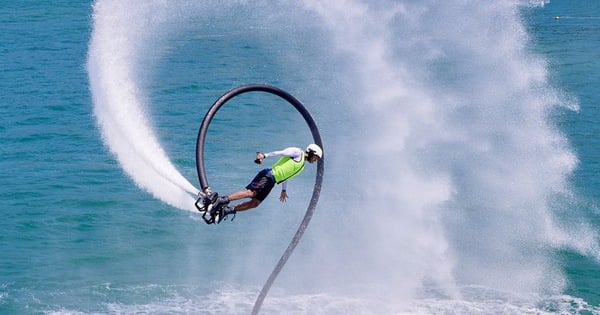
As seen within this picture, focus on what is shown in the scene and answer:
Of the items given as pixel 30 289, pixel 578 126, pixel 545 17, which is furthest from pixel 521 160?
pixel 545 17

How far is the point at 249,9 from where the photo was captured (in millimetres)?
88500

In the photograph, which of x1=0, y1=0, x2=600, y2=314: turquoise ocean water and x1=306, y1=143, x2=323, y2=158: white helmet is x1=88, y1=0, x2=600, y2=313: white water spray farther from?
x1=306, y1=143, x2=323, y2=158: white helmet

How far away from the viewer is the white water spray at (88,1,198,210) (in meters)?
42.1

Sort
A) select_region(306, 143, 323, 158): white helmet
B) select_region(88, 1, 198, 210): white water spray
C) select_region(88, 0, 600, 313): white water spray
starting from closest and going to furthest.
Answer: select_region(306, 143, 323, 158): white helmet
select_region(88, 1, 198, 210): white water spray
select_region(88, 0, 600, 313): white water spray

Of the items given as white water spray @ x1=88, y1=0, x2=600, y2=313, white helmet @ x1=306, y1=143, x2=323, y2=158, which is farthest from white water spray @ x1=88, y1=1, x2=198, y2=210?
white helmet @ x1=306, y1=143, x2=323, y2=158

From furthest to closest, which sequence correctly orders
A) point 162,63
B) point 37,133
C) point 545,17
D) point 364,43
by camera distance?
point 545,17 → point 162,63 → point 364,43 → point 37,133

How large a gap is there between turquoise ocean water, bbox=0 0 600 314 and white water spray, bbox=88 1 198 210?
186mm

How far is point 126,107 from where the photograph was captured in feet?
155

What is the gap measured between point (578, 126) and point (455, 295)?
2656cm

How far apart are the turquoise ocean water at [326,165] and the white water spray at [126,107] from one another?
0.19 metres

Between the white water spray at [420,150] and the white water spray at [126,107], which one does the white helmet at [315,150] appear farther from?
the white water spray at [126,107]

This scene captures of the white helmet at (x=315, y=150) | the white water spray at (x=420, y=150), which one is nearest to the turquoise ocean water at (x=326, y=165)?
the white water spray at (x=420, y=150)

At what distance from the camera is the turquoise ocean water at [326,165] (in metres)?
42.2

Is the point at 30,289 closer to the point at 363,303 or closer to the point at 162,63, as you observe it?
the point at 363,303
